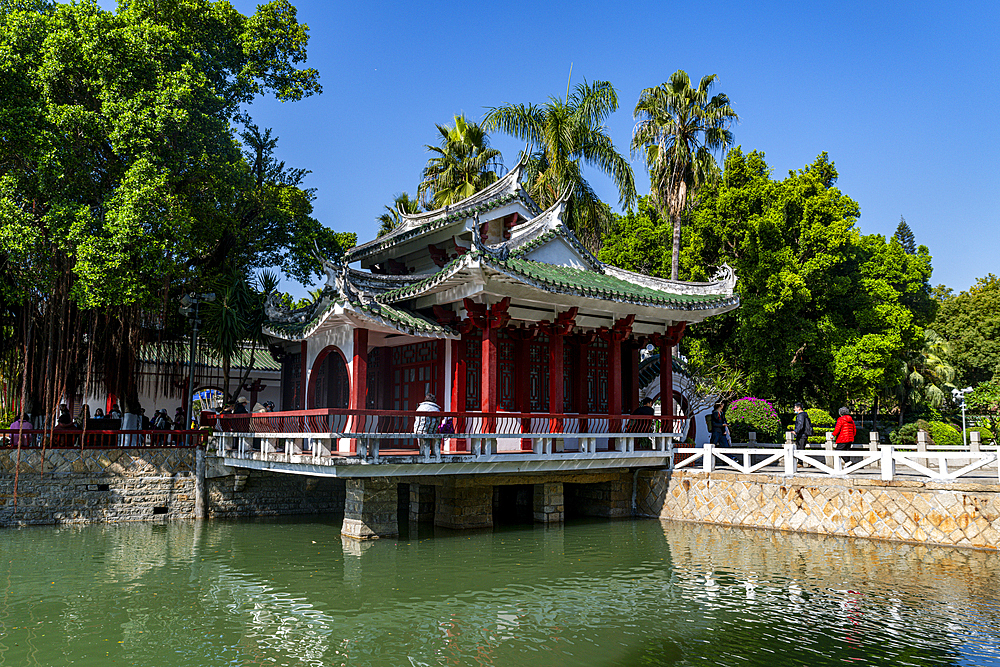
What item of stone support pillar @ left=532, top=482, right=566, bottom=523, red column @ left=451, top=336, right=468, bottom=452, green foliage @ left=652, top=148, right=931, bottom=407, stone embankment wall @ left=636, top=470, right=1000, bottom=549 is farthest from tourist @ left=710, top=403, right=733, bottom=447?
red column @ left=451, top=336, right=468, bottom=452

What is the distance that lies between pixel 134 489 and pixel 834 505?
49.8 feet

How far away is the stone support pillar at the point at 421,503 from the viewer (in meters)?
16.1

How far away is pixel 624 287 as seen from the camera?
1761 cm

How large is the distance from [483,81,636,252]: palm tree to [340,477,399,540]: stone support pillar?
15.2m

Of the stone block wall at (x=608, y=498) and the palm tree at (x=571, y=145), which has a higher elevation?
the palm tree at (x=571, y=145)

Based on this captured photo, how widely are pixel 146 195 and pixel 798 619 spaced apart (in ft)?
48.1

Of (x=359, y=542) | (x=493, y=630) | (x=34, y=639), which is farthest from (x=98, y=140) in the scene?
(x=493, y=630)

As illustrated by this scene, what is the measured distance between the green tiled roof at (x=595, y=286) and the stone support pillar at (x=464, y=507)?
4.62 m

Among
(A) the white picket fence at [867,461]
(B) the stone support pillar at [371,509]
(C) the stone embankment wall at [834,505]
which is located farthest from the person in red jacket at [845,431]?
(B) the stone support pillar at [371,509]

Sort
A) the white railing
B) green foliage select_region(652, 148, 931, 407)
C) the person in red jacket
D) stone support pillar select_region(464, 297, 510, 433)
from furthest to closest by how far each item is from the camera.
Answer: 1. green foliage select_region(652, 148, 931, 407)
2. the person in red jacket
3. stone support pillar select_region(464, 297, 510, 433)
4. the white railing

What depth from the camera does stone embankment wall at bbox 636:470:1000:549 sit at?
40.7 ft

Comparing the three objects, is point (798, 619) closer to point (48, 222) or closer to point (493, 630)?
point (493, 630)

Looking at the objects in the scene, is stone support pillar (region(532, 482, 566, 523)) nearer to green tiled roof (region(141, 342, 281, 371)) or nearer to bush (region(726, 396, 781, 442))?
bush (region(726, 396, 781, 442))

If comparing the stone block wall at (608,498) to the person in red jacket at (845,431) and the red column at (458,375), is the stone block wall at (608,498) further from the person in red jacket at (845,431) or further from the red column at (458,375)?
the person in red jacket at (845,431)
